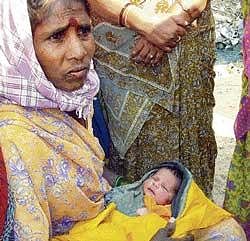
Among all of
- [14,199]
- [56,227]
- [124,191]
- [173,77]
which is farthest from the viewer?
[173,77]

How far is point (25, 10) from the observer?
266 cm

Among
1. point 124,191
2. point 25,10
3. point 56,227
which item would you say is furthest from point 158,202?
point 25,10

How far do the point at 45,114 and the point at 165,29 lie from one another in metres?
0.67

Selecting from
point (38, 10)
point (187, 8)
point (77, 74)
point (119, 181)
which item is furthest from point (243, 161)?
point (38, 10)

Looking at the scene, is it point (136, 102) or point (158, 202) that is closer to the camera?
point (158, 202)

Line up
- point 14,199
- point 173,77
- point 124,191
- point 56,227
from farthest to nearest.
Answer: point 173,77 < point 124,191 < point 56,227 < point 14,199

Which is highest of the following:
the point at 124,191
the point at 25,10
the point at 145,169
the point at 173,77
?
the point at 25,10

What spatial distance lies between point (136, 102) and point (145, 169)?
1.10ft

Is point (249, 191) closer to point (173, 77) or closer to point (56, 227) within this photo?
point (173, 77)

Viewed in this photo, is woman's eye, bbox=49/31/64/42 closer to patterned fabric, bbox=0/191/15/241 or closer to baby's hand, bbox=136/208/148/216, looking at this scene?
patterned fabric, bbox=0/191/15/241

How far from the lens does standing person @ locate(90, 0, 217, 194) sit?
3.22 meters

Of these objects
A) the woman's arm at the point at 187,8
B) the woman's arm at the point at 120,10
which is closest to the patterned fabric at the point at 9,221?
the woman's arm at the point at 120,10

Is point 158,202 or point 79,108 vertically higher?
point 79,108

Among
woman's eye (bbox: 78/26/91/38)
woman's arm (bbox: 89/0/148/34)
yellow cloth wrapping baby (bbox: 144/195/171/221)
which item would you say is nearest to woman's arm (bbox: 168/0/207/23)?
woman's arm (bbox: 89/0/148/34)
